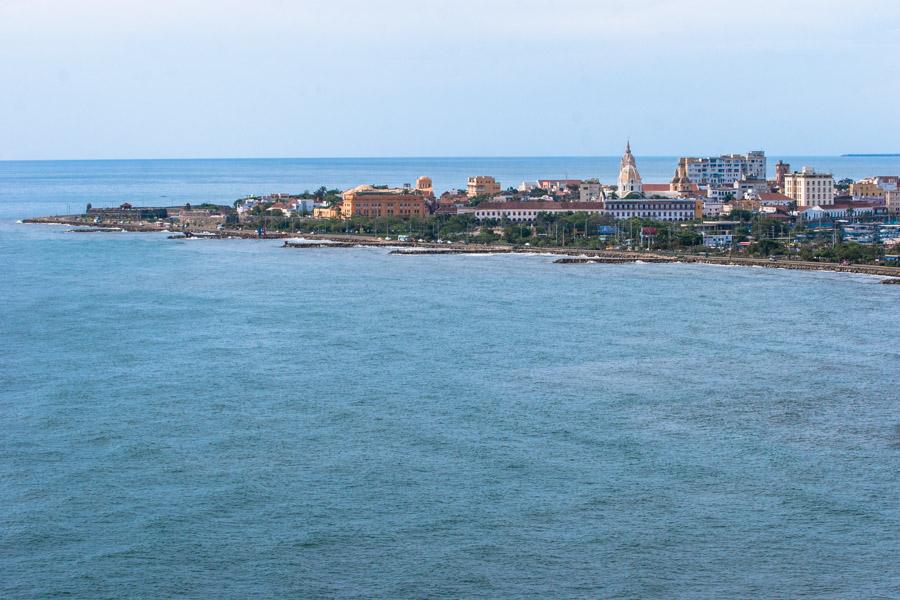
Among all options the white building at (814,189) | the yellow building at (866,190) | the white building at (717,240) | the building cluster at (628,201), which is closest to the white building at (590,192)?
the building cluster at (628,201)

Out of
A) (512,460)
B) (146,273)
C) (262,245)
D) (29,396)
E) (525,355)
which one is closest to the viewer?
(512,460)

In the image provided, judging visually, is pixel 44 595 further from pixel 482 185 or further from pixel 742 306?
pixel 482 185

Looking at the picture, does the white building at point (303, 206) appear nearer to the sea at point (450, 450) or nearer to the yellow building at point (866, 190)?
the yellow building at point (866, 190)

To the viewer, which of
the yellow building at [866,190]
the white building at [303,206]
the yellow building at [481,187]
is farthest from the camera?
the yellow building at [481,187]

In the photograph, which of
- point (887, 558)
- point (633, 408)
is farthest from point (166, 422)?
Result: point (887, 558)

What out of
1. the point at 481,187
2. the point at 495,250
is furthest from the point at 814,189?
the point at 495,250

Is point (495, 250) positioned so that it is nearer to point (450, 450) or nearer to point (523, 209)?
point (523, 209)

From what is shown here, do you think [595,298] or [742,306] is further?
[595,298]
